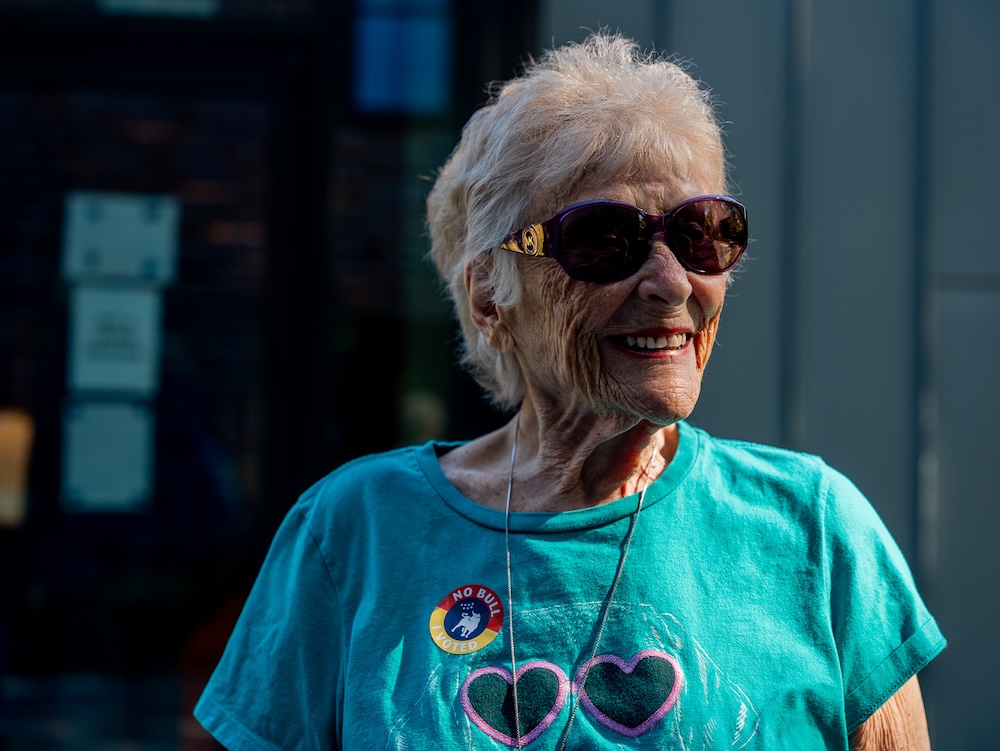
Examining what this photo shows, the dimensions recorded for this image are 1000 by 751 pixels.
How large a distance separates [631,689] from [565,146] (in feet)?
2.53

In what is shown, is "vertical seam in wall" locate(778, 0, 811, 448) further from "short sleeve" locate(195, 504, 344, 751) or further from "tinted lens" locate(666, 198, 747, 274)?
"short sleeve" locate(195, 504, 344, 751)

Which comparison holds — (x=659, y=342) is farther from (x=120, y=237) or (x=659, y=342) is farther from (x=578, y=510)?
(x=120, y=237)

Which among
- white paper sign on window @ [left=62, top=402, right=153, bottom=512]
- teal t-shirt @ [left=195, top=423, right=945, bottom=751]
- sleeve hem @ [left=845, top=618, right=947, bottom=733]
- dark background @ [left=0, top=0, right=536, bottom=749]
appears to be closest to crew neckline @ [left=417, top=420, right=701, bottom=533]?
teal t-shirt @ [left=195, top=423, right=945, bottom=751]

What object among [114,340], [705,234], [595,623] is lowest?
[595,623]

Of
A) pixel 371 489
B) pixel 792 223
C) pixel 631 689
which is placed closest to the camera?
pixel 631 689

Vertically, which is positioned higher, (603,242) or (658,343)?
(603,242)

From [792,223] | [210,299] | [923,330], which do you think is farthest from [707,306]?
[210,299]

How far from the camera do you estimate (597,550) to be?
54.9 inches

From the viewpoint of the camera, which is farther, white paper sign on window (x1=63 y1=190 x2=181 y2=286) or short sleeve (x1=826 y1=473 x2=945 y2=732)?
white paper sign on window (x1=63 y1=190 x2=181 y2=286)

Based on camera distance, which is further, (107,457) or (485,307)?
(107,457)

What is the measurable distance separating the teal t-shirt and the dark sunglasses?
12.1 inches

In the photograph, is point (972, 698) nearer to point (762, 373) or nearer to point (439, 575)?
point (762, 373)

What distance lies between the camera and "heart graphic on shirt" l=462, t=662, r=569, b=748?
1298 millimetres

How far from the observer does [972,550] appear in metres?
2.83
